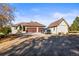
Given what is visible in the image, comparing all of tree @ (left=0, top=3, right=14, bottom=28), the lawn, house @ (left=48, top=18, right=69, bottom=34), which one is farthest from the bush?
house @ (left=48, top=18, right=69, bottom=34)

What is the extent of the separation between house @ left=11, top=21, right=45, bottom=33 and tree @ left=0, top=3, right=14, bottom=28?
153 millimetres

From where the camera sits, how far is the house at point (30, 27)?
5090mm

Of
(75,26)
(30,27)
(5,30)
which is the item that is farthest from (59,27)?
(5,30)

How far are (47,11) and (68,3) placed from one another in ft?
1.12

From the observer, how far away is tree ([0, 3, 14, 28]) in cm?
504

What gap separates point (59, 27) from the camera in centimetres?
511

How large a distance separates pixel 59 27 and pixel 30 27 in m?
0.45

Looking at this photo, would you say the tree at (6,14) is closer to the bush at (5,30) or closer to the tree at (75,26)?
the bush at (5,30)

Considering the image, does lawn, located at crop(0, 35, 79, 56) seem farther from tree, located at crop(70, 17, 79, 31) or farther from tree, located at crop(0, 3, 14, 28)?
tree, located at crop(0, 3, 14, 28)

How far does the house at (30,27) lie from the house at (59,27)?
15cm

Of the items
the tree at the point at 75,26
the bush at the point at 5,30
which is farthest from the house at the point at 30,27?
the tree at the point at 75,26

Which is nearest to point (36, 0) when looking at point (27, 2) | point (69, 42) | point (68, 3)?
point (27, 2)

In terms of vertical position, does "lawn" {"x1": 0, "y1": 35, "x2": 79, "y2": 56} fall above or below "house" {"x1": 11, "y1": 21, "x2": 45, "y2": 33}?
below

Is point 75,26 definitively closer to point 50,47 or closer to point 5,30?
point 50,47
